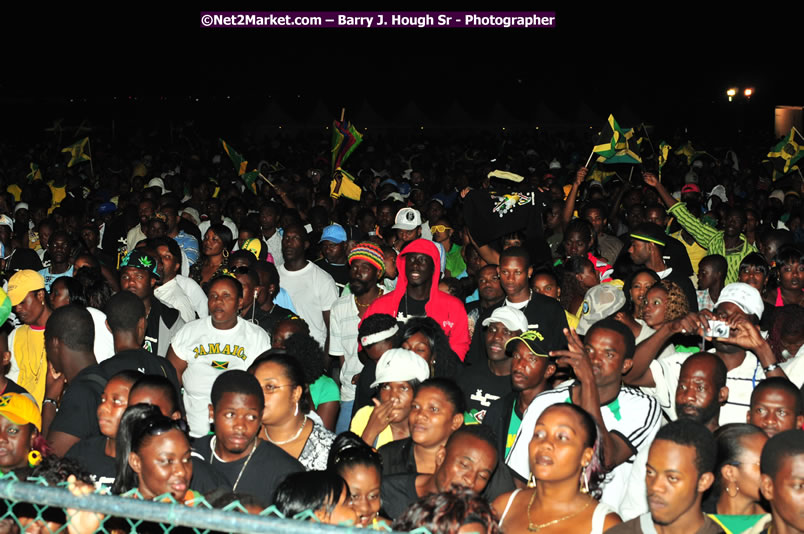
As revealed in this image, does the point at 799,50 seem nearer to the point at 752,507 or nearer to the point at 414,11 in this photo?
the point at 414,11

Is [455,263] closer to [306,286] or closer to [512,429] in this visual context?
[306,286]

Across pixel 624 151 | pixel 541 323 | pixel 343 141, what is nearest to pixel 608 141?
pixel 624 151

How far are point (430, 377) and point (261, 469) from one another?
1.21 metres

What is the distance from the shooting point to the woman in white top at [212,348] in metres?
5.82

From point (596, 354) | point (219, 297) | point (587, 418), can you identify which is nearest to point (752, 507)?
point (587, 418)

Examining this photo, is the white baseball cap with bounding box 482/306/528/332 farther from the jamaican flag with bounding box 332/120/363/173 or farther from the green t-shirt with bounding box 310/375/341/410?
the jamaican flag with bounding box 332/120/363/173

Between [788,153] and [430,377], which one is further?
[788,153]

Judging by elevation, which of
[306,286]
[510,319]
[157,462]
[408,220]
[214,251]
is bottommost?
[157,462]

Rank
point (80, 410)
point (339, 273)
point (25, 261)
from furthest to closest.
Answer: point (25, 261), point (339, 273), point (80, 410)

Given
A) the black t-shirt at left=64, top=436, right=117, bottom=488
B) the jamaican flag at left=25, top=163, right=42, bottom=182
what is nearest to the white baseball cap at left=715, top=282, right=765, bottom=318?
the black t-shirt at left=64, top=436, right=117, bottom=488

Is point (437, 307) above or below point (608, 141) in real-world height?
below

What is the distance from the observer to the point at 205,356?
5.87 meters

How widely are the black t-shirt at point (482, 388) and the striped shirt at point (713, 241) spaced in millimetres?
3548

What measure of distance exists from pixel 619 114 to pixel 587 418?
3144 cm
